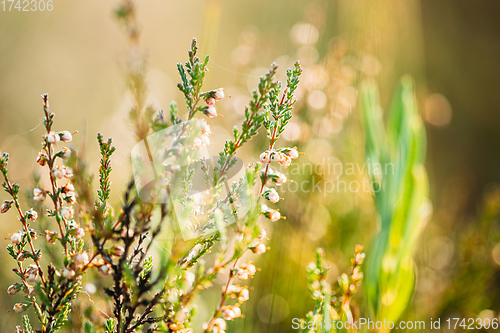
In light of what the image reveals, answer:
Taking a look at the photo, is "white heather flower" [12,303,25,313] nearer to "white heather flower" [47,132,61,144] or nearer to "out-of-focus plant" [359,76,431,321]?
"white heather flower" [47,132,61,144]

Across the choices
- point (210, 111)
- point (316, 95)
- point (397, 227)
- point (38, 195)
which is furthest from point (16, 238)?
point (316, 95)

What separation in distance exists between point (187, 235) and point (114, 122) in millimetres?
767

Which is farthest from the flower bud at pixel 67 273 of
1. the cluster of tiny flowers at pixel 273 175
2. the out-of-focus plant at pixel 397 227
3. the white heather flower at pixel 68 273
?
the out-of-focus plant at pixel 397 227

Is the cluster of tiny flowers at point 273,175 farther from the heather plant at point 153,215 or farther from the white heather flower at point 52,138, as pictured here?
the white heather flower at point 52,138

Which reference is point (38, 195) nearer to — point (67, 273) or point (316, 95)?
point (67, 273)

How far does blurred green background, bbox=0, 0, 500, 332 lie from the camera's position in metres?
0.63

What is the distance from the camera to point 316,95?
0.65 metres

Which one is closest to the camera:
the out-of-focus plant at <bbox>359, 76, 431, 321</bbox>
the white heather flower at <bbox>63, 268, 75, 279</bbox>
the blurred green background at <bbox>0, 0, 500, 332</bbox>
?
the white heather flower at <bbox>63, 268, 75, 279</bbox>

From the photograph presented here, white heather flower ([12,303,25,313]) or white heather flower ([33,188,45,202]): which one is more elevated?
white heather flower ([33,188,45,202])

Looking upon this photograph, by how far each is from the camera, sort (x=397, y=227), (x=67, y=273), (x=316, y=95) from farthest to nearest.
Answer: (x=316, y=95), (x=397, y=227), (x=67, y=273)

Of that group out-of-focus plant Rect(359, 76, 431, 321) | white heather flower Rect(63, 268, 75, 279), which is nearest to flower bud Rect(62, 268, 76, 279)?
white heather flower Rect(63, 268, 75, 279)

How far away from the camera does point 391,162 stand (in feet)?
1.29

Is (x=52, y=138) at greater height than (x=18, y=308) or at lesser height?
greater

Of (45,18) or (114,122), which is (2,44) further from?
(114,122)
